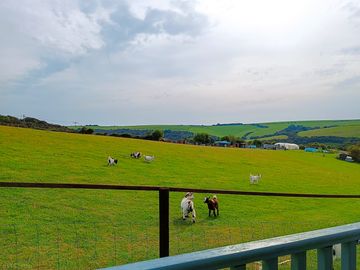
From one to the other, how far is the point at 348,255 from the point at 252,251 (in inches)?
20.9

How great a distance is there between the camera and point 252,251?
1.08 m

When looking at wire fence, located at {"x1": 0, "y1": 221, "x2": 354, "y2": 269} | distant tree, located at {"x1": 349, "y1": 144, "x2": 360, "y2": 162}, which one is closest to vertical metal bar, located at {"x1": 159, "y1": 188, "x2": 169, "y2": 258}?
wire fence, located at {"x1": 0, "y1": 221, "x2": 354, "y2": 269}

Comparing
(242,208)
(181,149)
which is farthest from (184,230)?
(181,149)

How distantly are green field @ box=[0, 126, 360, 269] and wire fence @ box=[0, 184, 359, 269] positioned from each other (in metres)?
0.03

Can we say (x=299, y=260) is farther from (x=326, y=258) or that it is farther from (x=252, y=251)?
(x=252, y=251)

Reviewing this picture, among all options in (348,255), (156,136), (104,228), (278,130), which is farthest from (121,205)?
(278,130)

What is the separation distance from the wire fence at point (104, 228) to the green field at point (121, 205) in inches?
1.2

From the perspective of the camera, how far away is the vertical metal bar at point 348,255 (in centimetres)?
138

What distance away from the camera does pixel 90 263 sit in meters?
6.45

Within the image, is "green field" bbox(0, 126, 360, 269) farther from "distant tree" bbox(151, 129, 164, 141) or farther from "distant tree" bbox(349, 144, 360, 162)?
"distant tree" bbox(151, 129, 164, 141)

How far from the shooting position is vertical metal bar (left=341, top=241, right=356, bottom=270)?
4.52 feet

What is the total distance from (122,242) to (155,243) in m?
0.82

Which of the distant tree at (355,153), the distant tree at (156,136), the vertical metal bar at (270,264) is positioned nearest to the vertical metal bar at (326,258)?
the vertical metal bar at (270,264)

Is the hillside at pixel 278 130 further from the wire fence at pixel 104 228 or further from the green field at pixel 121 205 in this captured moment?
the wire fence at pixel 104 228
